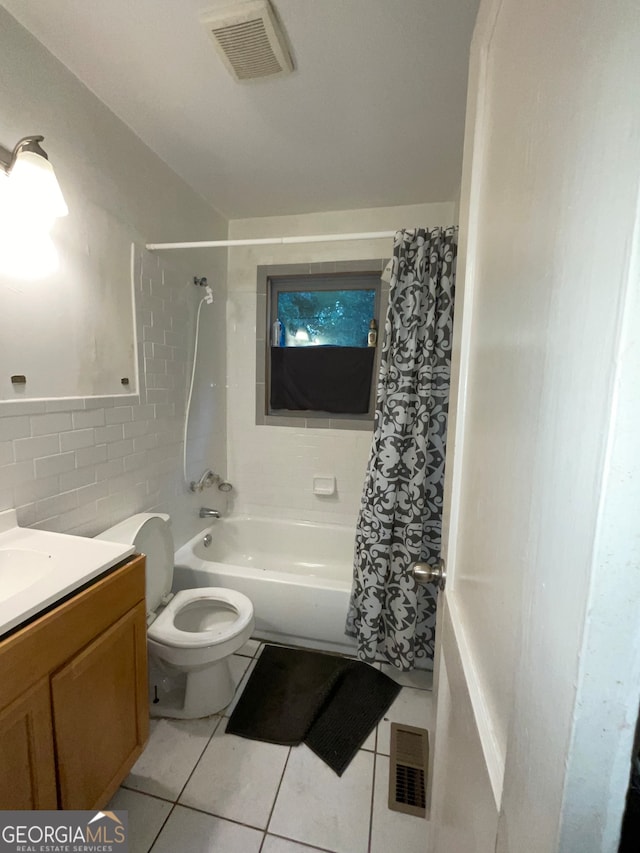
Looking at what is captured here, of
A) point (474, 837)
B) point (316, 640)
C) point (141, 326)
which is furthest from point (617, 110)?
point (316, 640)

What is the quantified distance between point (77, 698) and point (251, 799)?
738mm

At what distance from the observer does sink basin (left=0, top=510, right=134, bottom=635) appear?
0.84 metres

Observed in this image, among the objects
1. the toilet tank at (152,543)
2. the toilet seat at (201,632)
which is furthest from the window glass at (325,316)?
the toilet seat at (201,632)

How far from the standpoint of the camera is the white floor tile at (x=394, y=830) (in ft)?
3.65

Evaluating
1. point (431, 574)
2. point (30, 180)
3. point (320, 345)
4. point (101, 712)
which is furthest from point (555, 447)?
point (320, 345)

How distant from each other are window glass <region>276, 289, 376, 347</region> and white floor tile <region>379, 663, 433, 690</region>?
1.87 metres

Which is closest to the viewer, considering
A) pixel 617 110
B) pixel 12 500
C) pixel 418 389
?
pixel 617 110

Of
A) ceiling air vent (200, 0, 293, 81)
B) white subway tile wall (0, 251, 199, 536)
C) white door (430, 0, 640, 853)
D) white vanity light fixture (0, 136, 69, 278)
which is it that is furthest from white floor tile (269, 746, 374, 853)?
ceiling air vent (200, 0, 293, 81)

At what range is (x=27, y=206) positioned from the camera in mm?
1125

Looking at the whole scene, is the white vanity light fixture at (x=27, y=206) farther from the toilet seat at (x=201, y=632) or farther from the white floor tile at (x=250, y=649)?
the white floor tile at (x=250, y=649)

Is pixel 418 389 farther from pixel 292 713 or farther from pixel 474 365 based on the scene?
pixel 292 713

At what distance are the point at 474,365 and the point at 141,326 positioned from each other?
5.21 ft

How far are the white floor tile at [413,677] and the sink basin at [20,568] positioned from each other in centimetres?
154

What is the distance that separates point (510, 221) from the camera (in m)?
0.48
